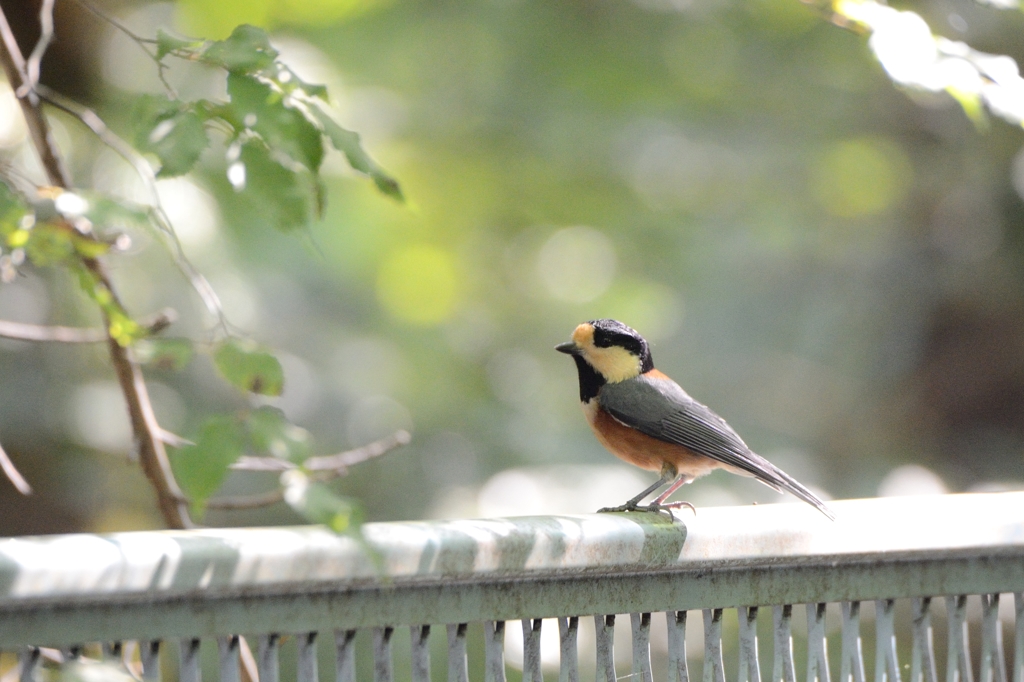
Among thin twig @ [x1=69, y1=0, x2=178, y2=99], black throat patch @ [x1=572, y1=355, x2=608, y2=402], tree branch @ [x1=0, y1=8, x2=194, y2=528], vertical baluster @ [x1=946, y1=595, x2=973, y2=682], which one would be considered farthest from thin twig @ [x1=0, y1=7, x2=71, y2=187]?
vertical baluster @ [x1=946, y1=595, x2=973, y2=682]

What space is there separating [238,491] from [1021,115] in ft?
13.5

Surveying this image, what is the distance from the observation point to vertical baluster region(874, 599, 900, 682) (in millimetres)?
1625

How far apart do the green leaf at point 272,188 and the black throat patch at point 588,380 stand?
139 centimetres

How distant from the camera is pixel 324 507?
1.11 metres

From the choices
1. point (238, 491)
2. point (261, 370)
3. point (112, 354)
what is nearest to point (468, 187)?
point (238, 491)

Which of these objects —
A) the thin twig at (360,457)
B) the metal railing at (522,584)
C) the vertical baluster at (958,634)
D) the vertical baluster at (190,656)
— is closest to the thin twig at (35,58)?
the thin twig at (360,457)

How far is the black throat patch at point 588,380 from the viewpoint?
2771mm

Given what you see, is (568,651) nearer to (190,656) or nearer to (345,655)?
(345,655)

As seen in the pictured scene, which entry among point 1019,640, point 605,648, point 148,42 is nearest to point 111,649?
point 605,648

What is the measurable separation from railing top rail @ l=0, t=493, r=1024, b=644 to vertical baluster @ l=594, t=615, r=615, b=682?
0.02m

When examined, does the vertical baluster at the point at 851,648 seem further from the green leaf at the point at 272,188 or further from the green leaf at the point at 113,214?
the green leaf at the point at 113,214

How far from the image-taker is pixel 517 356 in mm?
5777

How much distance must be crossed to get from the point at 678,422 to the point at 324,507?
5.25 ft

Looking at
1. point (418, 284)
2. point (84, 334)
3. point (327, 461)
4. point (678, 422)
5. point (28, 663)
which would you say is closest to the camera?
point (28, 663)
